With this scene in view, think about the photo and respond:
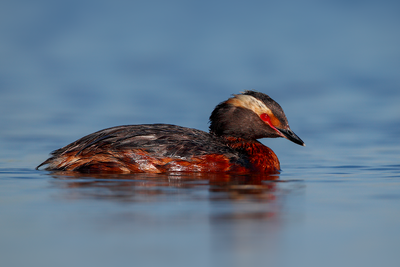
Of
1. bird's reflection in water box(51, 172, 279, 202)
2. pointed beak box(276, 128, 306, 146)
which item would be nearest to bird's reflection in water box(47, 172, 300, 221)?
bird's reflection in water box(51, 172, 279, 202)

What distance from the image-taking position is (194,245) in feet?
14.3

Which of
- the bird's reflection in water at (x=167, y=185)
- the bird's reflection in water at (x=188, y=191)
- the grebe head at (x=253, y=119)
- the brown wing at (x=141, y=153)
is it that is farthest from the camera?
the grebe head at (x=253, y=119)

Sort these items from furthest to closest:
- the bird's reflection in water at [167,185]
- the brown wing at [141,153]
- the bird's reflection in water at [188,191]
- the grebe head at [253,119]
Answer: the grebe head at [253,119] < the brown wing at [141,153] < the bird's reflection in water at [167,185] < the bird's reflection in water at [188,191]

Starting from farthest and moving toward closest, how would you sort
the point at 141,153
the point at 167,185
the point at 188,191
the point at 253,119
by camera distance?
the point at 253,119
the point at 141,153
the point at 167,185
the point at 188,191

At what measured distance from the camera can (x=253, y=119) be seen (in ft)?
32.9

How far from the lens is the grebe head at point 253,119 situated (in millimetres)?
10008

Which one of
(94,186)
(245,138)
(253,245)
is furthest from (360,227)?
(245,138)

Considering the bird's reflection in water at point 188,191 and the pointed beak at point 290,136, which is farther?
the pointed beak at point 290,136

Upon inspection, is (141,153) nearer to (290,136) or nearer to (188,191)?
(188,191)

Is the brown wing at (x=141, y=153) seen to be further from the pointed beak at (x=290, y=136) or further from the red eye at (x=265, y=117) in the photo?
the pointed beak at (x=290, y=136)

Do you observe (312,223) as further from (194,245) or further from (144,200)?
(144,200)

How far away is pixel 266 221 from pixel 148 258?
1426 mm

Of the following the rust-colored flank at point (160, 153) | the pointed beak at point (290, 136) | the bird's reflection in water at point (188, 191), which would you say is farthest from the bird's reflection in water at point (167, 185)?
the pointed beak at point (290, 136)

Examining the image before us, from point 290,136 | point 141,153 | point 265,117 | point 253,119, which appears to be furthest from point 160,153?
point 290,136
